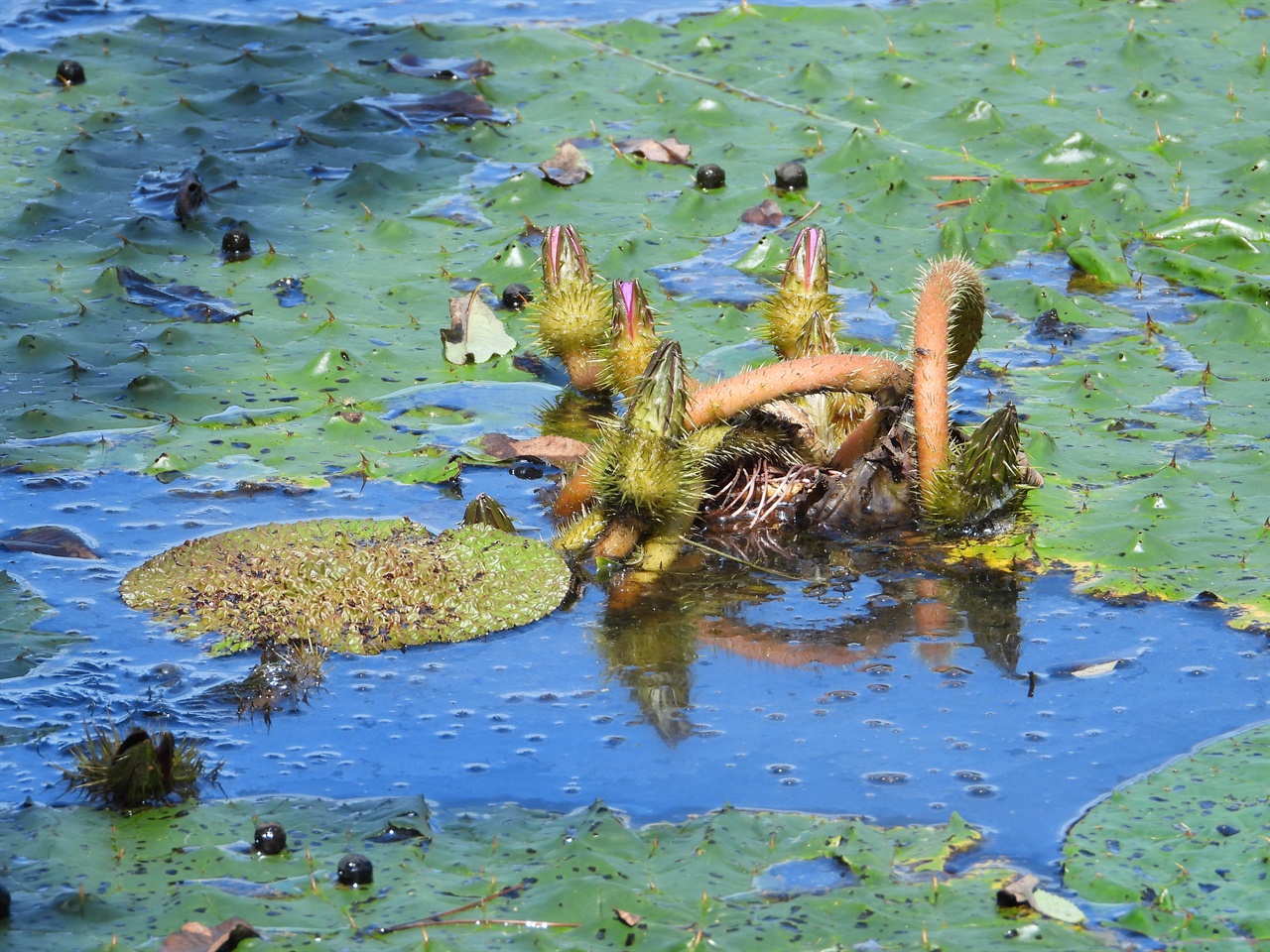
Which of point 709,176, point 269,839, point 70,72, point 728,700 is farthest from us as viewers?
point 70,72

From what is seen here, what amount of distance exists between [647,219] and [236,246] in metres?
2.19

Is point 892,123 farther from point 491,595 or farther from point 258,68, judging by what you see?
point 491,595

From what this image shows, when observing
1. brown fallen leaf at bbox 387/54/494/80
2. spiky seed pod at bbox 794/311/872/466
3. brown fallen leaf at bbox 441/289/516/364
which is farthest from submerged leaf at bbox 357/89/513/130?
spiky seed pod at bbox 794/311/872/466

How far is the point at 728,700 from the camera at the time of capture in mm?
4785

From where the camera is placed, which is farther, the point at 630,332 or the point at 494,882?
the point at 630,332

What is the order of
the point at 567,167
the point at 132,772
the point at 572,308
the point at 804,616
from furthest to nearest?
the point at 567,167 → the point at 572,308 → the point at 804,616 → the point at 132,772

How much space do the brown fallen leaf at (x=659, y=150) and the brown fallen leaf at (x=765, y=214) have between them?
0.84 metres

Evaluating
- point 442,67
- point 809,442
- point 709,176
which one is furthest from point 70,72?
point 809,442

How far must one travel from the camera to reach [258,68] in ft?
34.9

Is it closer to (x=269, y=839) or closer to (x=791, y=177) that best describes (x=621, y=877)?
(x=269, y=839)

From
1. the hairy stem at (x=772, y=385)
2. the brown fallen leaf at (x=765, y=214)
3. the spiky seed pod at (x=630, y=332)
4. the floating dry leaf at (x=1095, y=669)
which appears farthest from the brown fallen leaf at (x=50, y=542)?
the brown fallen leaf at (x=765, y=214)

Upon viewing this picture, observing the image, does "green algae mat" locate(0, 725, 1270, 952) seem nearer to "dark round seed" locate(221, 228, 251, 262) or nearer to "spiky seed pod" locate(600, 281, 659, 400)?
"spiky seed pod" locate(600, 281, 659, 400)

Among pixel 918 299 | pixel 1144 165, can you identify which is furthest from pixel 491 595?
pixel 1144 165

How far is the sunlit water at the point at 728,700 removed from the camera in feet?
14.1
